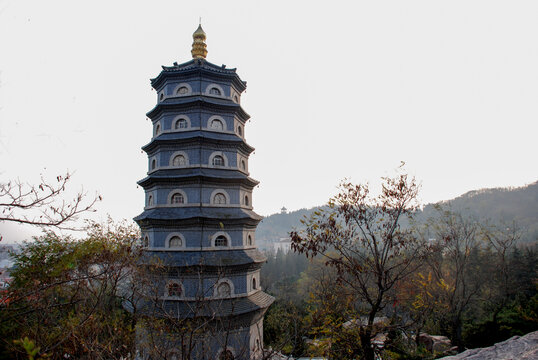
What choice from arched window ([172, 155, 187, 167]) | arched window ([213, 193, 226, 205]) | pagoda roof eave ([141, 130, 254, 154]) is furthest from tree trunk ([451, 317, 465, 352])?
arched window ([172, 155, 187, 167])

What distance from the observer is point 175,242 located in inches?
477

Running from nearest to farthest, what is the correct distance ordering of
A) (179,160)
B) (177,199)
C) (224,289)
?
(224,289), (177,199), (179,160)

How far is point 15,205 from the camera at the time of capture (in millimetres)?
5293

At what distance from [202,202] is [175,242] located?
5.83ft

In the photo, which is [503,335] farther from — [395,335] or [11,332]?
[11,332]

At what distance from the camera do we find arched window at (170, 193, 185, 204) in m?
12.5

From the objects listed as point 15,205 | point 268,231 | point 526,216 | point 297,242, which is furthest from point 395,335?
point 268,231

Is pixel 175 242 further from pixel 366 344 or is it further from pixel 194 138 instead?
pixel 366 344

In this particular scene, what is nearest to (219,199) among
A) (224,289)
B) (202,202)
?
(202,202)

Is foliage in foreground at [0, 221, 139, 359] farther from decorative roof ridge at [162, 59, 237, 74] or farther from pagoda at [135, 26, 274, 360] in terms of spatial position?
decorative roof ridge at [162, 59, 237, 74]

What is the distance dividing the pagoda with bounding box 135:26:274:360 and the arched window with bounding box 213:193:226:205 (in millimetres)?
39

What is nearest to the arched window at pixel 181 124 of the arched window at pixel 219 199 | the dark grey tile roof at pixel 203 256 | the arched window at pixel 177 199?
the arched window at pixel 177 199

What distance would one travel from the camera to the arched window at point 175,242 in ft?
39.6

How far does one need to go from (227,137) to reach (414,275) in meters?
15.2
